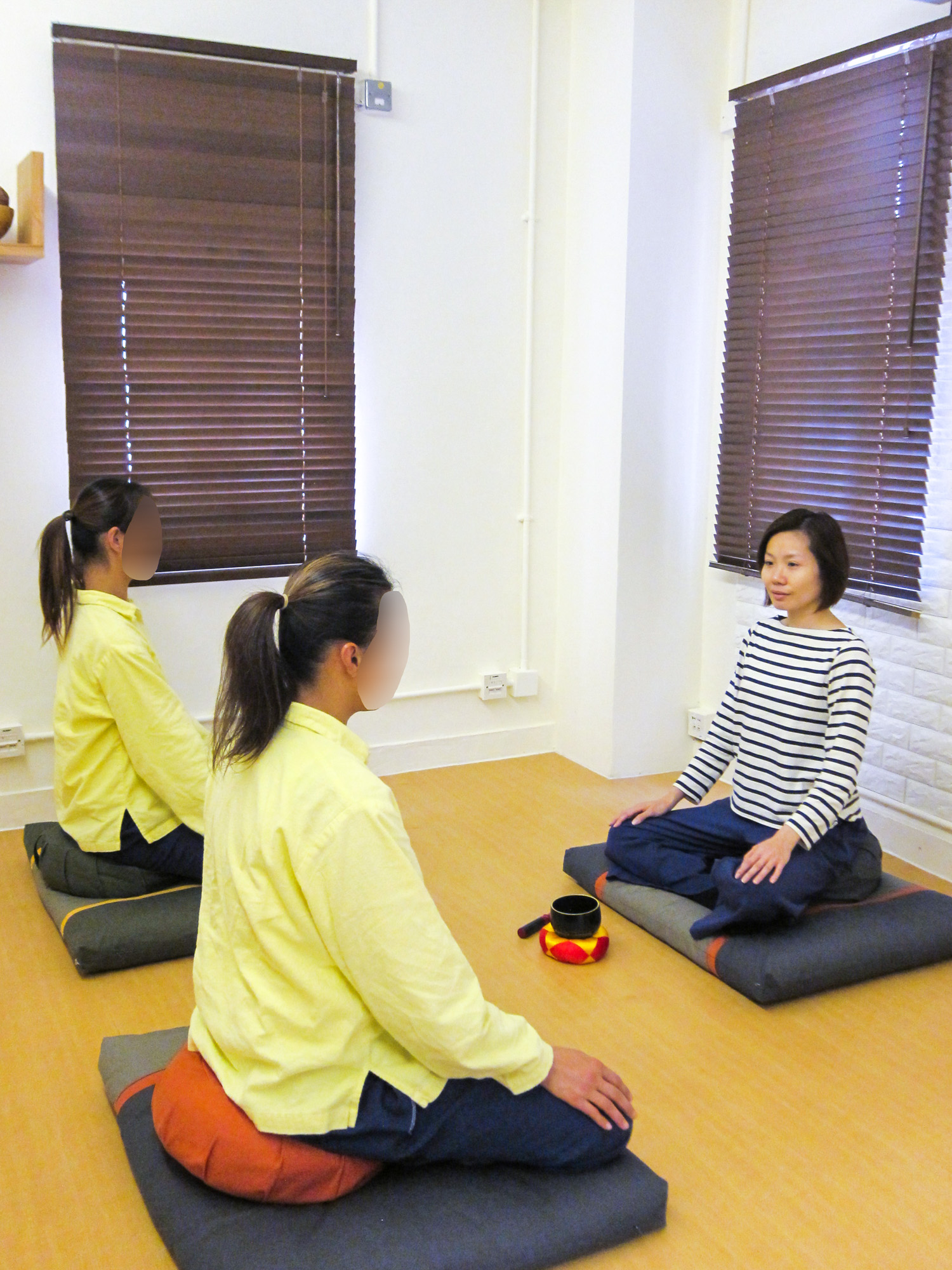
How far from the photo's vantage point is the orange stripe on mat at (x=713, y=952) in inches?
105

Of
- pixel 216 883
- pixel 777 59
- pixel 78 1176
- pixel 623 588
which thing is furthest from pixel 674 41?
pixel 78 1176

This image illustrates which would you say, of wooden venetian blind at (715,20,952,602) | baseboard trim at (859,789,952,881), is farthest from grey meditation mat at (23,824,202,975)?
wooden venetian blind at (715,20,952,602)

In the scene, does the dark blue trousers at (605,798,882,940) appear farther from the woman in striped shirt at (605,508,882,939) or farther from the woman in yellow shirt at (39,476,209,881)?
the woman in yellow shirt at (39,476,209,881)

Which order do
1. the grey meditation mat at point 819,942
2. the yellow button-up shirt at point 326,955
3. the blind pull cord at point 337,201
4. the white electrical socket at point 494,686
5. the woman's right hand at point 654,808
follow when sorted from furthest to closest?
the white electrical socket at point 494,686 → the blind pull cord at point 337,201 → the woman's right hand at point 654,808 → the grey meditation mat at point 819,942 → the yellow button-up shirt at point 326,955

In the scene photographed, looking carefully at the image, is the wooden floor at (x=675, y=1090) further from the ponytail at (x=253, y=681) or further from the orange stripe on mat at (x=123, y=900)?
the ponytail at (x=253, y=681)

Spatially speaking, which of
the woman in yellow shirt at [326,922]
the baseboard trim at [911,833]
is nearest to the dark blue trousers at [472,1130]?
the woman in yellow shirt at [326,922]

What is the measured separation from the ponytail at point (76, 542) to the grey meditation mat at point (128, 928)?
62 centimetres

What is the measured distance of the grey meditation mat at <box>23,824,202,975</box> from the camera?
2664 millimetres

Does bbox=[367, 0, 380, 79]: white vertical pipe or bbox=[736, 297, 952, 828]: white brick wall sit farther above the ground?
bbox=[367, 0, 380, 79]: white vertical pipe

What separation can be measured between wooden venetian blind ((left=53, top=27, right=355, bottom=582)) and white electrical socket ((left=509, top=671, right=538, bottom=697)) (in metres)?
0.85

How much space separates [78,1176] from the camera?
1.98m

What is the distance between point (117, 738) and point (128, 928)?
17.3 inches

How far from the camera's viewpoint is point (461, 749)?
14.0ft

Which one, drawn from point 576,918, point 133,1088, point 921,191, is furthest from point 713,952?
point 921,191
